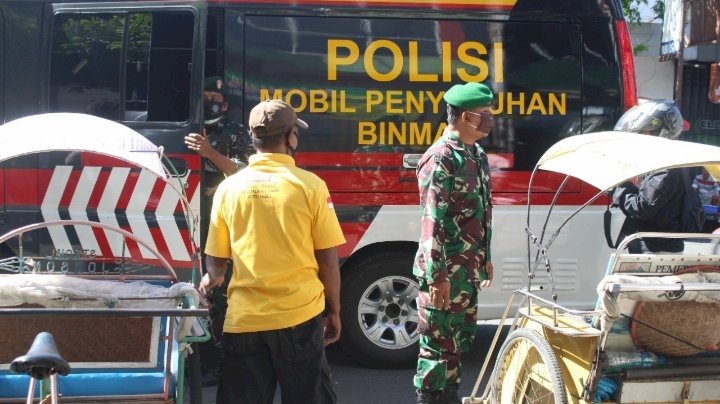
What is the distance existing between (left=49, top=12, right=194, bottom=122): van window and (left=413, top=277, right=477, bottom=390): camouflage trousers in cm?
233

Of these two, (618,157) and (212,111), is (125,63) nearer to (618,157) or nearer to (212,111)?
(212,111)

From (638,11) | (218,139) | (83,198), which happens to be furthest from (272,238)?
(638,11)

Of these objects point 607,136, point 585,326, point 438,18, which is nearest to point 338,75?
point 438,18

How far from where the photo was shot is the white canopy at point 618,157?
3.51 m

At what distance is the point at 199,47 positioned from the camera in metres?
5.57

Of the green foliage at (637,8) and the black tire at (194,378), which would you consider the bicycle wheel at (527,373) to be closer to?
the black tire at (194,378)

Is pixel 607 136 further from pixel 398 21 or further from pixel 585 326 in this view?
pixel 398 21

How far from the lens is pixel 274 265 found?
3.19 metres

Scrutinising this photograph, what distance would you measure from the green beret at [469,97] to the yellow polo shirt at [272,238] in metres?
1.14

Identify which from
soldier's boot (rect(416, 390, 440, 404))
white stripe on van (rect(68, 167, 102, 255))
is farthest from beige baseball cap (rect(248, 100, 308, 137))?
white stripe on van (rect(68, 167, 102, 255))

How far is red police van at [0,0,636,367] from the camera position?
5.56 meters

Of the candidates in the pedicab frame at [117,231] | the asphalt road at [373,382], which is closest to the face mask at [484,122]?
the pedicab frame at [117,231]

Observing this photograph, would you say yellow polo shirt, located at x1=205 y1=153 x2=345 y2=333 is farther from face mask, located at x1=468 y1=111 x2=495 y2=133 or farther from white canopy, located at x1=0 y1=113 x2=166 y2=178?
face mask, located at x1=468 y1=111 x2=495 y2=133

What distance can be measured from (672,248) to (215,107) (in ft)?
9.72
